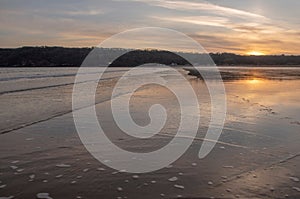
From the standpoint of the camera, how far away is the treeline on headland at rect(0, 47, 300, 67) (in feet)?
372

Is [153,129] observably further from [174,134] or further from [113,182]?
[113,182]

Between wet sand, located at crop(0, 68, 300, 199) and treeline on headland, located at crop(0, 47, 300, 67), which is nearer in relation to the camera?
wet sand, located at crop(0, 68, 300, 199)

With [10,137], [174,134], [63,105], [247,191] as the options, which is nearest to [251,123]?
[174,134]

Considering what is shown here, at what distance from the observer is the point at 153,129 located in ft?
32.0

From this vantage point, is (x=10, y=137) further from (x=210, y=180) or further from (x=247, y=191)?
(x=247, y=191)

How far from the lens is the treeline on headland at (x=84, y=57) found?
11350 cm

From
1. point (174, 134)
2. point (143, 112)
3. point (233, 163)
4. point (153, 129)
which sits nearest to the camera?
point (233, 163)

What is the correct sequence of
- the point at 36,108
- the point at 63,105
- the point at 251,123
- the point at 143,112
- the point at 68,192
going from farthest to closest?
the point at 63,105 < the point at 36,108 < the point at 143,112 < the point at 251,123 < the point at 68,192

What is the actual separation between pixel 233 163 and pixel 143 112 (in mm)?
6735

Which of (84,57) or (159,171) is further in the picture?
(84,57)

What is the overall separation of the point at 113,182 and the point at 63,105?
10395 mm

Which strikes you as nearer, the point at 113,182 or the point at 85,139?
the point at 113,182

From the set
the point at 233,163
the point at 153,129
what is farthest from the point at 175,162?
the point at 153,129

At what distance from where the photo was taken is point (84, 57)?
127 meters
